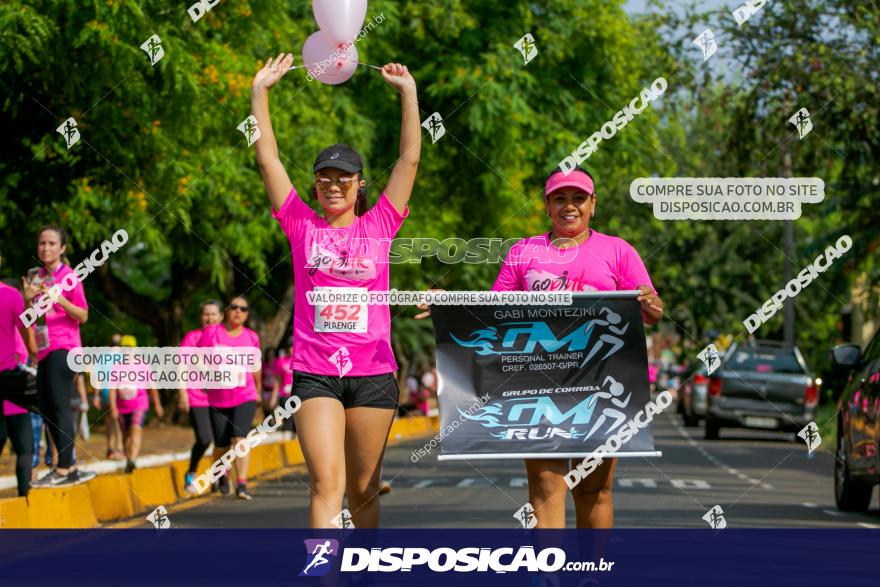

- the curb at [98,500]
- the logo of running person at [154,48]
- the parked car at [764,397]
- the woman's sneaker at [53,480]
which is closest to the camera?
the curb at [98,500]

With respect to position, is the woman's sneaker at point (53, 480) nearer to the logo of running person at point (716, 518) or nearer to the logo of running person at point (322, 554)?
the logo of running person at point (716, 518)

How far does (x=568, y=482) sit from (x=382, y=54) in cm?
2535

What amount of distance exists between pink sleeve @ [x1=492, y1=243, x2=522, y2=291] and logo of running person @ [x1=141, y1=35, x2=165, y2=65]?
10.1 metres

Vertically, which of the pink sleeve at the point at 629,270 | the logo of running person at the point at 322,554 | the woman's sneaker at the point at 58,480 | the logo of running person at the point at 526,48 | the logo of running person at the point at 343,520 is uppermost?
the logo of running person at the point at 526,48

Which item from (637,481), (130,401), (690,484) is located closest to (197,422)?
(130,401)

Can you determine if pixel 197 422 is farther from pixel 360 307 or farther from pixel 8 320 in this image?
pixel 360 307

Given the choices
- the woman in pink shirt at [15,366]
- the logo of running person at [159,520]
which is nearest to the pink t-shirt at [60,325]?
the woman in pink shirt at [15,366]

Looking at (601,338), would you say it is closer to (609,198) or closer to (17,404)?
(17,404)

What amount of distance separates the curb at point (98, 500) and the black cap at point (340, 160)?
16.0 ft

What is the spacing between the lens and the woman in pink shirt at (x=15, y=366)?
40.7 feet

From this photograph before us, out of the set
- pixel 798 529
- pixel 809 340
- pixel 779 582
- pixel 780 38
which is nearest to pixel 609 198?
pixel 809 340

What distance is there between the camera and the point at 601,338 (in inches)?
324

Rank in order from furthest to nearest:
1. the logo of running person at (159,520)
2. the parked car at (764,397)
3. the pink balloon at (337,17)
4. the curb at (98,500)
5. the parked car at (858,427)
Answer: the parked car at (764,397) → the parked car at (858,427) → the logo of running person at (159,520) → the curb at (98,500) → the pink balloon at (337,17)

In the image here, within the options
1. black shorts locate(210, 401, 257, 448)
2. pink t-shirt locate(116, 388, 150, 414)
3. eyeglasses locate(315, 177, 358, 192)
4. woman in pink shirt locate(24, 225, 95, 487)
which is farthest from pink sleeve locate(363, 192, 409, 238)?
pink t-shirt locate(116, 388, 150, 414)
